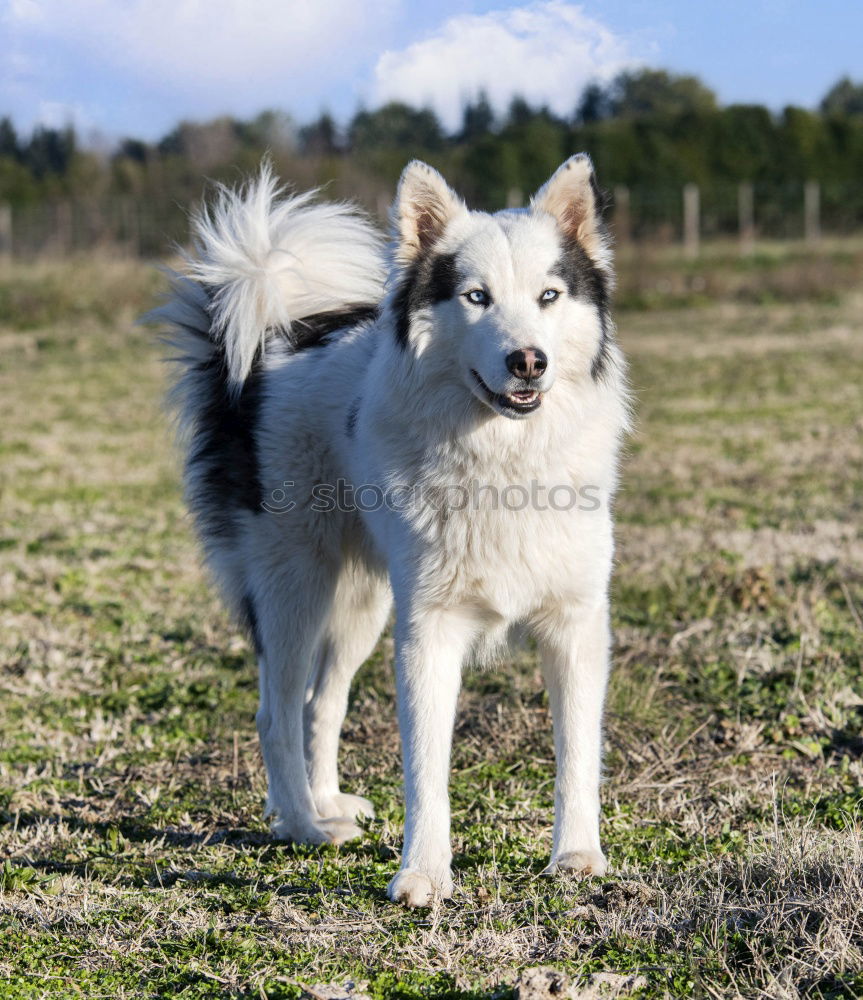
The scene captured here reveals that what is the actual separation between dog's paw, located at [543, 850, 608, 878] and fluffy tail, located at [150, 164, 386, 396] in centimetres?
189

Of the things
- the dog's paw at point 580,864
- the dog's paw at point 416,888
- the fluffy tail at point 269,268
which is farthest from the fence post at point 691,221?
the dog's paw at point 416,888

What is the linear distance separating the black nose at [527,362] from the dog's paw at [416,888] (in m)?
1.23

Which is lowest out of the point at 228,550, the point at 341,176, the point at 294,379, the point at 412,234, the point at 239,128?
the point at 228,550

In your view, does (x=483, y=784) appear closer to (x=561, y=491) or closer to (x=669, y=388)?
(x=561, y=491)

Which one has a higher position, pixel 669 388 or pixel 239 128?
pixel 239 128

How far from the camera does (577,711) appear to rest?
121 inches

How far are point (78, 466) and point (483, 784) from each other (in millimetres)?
6005

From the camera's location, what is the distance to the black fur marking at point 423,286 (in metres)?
3.03

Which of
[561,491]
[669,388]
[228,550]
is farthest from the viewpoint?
[669,388]

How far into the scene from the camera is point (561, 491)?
3055 mm

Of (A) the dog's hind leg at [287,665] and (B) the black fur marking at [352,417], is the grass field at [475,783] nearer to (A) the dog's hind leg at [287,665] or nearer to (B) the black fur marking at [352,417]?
(A) the dog's hind leg at [287,665]

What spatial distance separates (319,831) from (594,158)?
63.1ft

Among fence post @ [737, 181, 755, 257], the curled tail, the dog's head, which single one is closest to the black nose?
the dog's head

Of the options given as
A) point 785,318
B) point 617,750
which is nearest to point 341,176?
point 785,318
